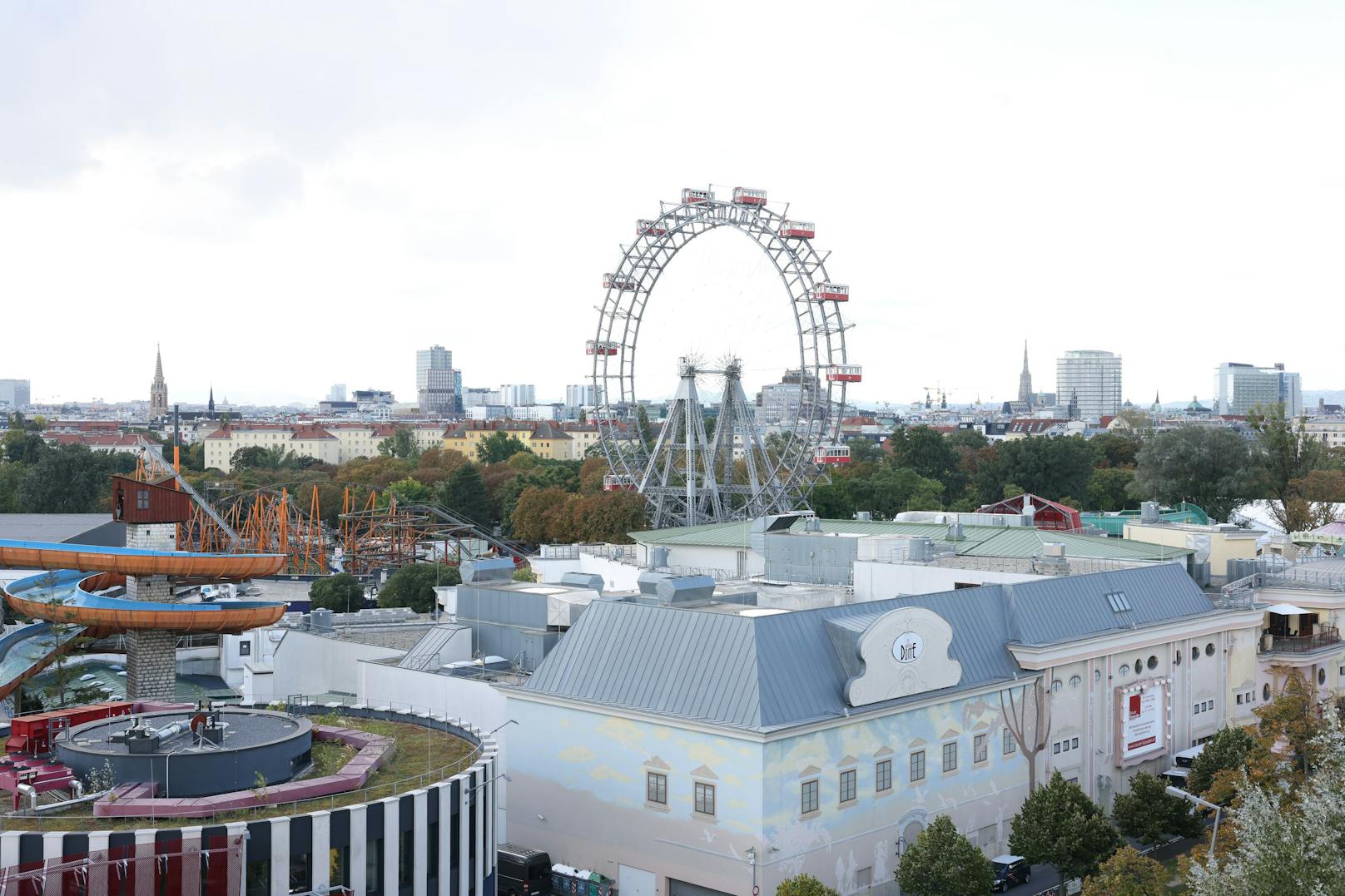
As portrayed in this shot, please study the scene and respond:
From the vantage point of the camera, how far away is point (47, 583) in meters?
58.2

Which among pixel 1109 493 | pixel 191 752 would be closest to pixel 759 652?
pixel 191 752

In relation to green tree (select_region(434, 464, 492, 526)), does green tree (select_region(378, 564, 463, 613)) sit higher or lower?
lower

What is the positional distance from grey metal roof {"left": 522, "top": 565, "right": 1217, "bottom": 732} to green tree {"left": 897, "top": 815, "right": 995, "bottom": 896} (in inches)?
132

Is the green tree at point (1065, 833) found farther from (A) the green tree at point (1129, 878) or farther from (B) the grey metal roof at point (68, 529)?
(B) the grey metal roof at point (68, 529)

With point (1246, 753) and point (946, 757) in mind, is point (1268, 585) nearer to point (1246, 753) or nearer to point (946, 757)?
point (1246, 753)

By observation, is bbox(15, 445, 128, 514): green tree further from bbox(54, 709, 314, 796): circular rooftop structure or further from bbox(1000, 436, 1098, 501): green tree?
bbox(54, 709, 314, 796): circular rooftop structure

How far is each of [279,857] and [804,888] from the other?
10.3m

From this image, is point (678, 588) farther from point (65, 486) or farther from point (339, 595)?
point (65, 486)

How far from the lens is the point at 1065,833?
32.5 metres

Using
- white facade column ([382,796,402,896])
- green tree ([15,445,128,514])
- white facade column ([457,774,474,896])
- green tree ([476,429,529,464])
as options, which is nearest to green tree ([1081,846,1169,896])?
white facade column ([457,774,474,896])

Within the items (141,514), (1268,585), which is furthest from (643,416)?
(1268,585)

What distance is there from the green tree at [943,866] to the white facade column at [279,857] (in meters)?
13.2

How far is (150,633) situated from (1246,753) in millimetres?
36175

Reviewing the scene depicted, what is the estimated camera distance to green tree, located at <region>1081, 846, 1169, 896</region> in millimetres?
27605
